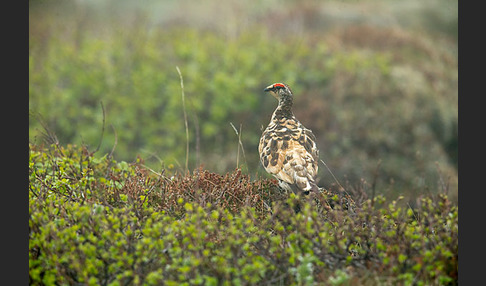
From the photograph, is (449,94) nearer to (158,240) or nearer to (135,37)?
(135,37)

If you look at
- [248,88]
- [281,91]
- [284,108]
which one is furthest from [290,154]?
[248,88]

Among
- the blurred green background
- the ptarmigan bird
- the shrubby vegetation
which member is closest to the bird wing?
the ptarmigan bird

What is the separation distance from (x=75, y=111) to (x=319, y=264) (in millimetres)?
9533

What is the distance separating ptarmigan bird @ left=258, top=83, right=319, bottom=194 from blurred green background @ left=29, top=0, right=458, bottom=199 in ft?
16.2

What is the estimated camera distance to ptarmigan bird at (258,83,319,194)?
4820 mm

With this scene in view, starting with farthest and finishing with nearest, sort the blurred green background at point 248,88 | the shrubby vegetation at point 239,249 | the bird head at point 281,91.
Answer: the blurred green background at point 248,88 → the bird head at point 281,91 → the shrubby vegetation at point 239,249

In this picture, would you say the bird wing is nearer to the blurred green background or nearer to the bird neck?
the bird neck

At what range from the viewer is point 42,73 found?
12938 mm

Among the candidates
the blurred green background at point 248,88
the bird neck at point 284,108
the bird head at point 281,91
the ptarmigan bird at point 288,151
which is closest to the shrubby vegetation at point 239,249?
the ptarmigan bird at point 288,151

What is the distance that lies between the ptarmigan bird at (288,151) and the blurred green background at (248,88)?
195 inches

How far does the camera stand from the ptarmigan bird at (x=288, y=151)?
482 cm

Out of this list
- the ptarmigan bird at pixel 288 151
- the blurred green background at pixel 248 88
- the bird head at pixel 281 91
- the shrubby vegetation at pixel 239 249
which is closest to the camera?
the shrubby vegetation at pixel 239 249

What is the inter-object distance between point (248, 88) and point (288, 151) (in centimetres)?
697

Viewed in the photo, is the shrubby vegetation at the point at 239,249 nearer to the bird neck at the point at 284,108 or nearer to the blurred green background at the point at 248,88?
the bird neck at the point at 284,108
